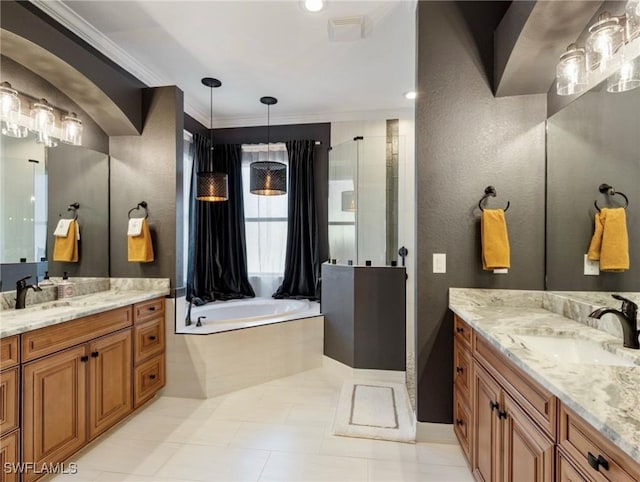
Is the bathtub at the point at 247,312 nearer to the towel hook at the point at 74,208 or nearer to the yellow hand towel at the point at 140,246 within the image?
the yellow hand towel at the point at 140,246

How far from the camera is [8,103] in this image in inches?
75.4

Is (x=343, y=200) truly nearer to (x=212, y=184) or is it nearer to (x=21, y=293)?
(x=212, y=184)

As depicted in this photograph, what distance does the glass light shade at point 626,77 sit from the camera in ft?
4.50

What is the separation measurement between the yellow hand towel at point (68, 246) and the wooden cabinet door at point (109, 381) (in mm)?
791

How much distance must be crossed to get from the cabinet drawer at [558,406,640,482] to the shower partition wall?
241 centimetres

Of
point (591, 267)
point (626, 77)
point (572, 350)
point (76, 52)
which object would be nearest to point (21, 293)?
point (76, 52)

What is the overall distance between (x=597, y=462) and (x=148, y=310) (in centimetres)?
262

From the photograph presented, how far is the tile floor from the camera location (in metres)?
1.76

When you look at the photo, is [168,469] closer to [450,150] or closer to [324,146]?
[450,150]

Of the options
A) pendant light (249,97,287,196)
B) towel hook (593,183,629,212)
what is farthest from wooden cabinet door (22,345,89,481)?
towel hook (593,183,629,212)

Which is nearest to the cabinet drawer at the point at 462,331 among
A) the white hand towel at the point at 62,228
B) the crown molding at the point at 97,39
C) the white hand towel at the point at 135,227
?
the white hand towel at the point at 135,227

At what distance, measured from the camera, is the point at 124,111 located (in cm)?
256

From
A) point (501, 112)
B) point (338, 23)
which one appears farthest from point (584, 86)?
point (338, 23)

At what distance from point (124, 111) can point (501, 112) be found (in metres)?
2.73
